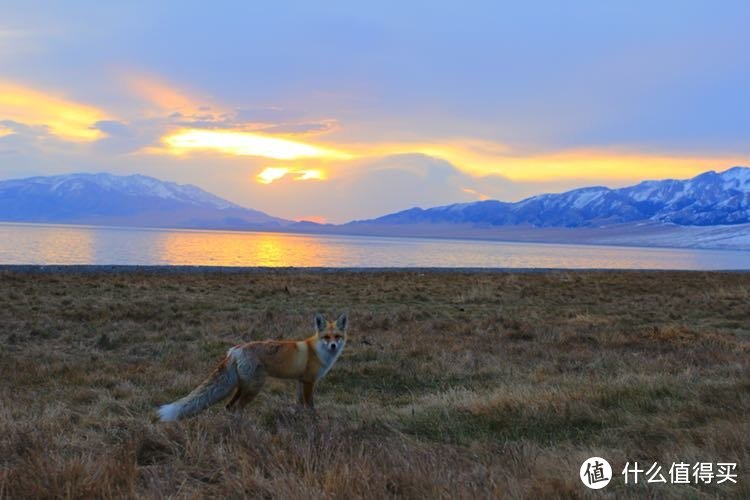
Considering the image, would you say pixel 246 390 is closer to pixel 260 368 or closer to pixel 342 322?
pixel 260 368

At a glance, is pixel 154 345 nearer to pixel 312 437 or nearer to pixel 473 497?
pixel 312 437

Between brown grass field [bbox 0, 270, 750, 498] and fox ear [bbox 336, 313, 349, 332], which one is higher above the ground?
fox ear [bbox 336, 313, 349, 332]

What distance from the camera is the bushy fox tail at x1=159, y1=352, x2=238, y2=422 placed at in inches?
261

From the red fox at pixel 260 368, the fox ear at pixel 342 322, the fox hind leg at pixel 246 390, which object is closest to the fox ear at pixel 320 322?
the red fox at pixel 260 368

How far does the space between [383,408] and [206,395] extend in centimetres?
227

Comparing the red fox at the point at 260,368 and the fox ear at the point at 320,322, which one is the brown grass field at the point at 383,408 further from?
the fox ear at the point at 320,322

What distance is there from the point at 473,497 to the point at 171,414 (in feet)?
12.6

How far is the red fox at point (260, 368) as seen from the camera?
23.0 ft

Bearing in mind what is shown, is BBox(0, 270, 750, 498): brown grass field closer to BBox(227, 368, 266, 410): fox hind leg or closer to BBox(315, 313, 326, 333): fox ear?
BBox(227, 368, 266, 410): fox hind leg

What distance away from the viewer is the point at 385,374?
1028 cm

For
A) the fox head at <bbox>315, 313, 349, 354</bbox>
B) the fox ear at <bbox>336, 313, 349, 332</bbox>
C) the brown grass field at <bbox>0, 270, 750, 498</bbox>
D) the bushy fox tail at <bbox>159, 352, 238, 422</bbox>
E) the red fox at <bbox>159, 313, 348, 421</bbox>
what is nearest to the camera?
the brown grass field at <bbox>0, 270, 750, 498</bbox>

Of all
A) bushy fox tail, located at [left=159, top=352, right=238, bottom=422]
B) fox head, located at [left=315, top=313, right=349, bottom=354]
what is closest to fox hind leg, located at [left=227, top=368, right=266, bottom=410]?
bushy fox tail, located at [left=159, top=352, right=238, bottom=422]

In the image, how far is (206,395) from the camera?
7023 mm

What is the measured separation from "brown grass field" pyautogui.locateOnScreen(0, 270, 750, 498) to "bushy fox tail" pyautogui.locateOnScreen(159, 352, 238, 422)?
209 mm
